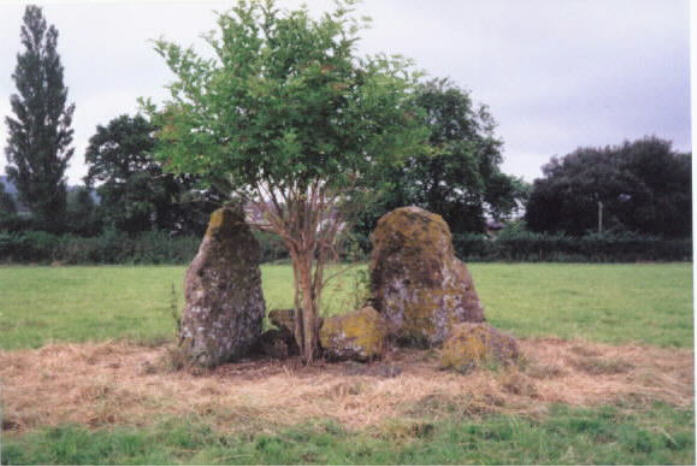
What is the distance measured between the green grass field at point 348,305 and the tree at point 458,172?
17.2m

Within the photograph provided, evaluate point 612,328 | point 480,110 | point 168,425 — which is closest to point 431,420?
point 168,425

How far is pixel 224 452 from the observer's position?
5453 mm

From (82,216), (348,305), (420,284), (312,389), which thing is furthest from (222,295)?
(82,216)

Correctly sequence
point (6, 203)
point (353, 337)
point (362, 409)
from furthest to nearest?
1. point (6, 203)
2. point (353, 337)
3. point (362, 409)

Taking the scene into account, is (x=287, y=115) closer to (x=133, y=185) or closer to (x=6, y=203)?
(x=133, y=185)

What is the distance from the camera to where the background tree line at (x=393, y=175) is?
38.9 metres

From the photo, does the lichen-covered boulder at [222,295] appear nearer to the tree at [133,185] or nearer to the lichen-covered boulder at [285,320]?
the lichen-covered boulder at [285,320]

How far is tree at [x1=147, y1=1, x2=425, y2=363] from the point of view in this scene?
7.65 metres

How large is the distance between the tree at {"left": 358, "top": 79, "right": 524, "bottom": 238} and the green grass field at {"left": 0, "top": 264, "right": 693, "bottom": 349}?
17187 mm

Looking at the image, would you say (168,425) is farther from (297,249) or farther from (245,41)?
(245,41)

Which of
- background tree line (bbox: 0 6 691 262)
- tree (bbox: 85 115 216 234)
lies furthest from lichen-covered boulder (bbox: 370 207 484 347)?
tree (bbox: 85 115 216 234)

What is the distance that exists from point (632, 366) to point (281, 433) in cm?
514

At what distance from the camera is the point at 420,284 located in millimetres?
9789

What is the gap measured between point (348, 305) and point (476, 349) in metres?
2.88
